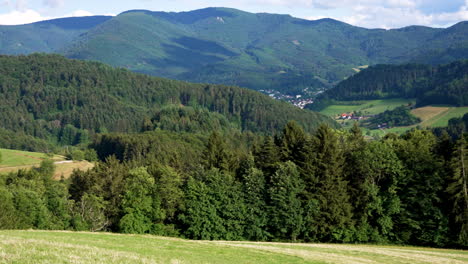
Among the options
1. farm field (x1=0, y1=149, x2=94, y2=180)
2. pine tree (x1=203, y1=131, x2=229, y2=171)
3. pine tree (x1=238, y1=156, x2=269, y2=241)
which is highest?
pine tree (x1=203, y1=131, x2=229, y2=171)

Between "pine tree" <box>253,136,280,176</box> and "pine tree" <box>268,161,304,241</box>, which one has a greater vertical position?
"pine tree" <box>253,136,280,176</box>

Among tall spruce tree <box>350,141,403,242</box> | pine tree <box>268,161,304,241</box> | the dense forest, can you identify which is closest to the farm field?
the dense forest

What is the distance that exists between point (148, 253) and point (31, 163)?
154337mm

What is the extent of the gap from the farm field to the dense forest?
93125mm

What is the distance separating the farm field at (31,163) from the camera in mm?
159750

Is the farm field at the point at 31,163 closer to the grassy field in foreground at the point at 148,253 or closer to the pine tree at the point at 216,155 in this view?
the pine tree at the point at 216,155

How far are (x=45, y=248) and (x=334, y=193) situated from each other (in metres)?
46.5

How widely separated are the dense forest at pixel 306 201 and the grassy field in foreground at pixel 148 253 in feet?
47.2

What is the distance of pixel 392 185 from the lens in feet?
219

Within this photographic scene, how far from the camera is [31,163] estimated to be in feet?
561

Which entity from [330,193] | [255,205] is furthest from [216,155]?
[330,193]

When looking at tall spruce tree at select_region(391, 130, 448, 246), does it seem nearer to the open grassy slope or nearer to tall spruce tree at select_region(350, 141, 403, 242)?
tall spruce tree at select_region(350, 141, 403, 242)

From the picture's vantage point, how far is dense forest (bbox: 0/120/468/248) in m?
64.3

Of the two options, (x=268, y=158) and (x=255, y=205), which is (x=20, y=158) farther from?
(x=255, y=205)
